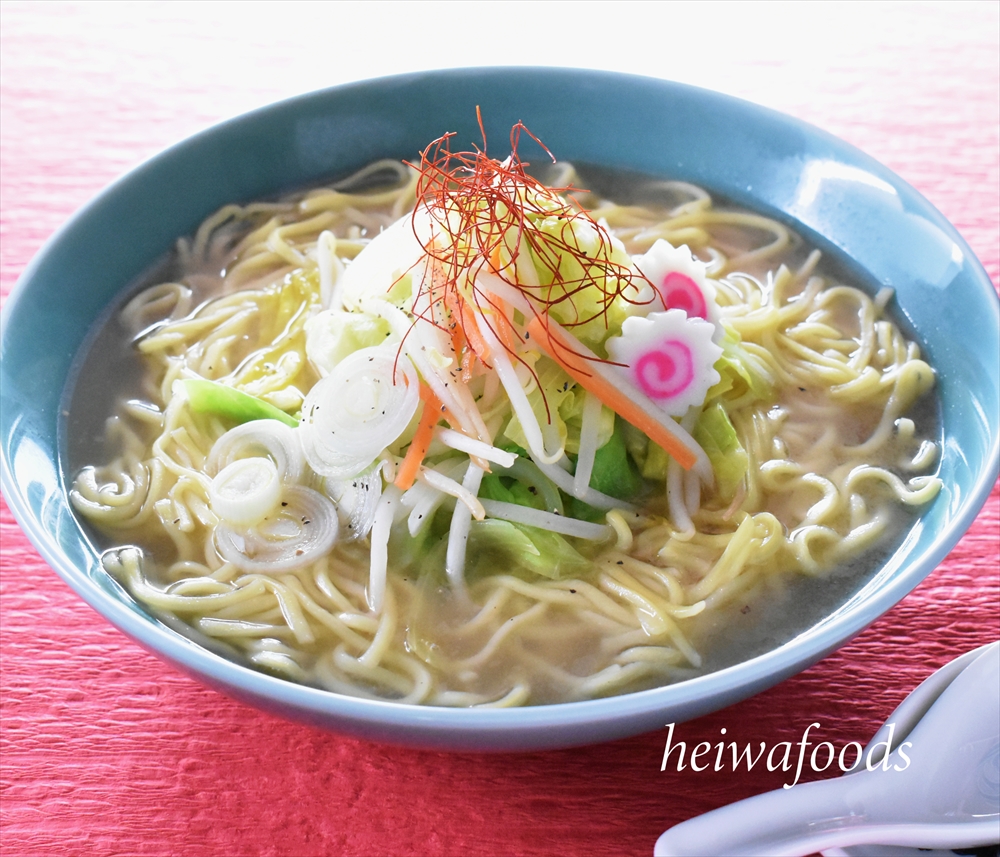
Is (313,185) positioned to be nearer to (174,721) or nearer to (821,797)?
(174,721)

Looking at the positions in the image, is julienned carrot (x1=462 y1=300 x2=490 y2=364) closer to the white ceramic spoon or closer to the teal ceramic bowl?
the teal ceramic bowl

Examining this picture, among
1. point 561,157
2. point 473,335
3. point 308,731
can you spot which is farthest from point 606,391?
point 561,157

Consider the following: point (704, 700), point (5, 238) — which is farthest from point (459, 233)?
point (5, 238)

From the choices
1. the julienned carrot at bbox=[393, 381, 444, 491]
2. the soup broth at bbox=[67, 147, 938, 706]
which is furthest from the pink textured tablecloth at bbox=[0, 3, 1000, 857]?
the julienned carrot at bbox=[393, 381, 444, 491]

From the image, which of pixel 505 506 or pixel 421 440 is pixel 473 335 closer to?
pixel 421 440

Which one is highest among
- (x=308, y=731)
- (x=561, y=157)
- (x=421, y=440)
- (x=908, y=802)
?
(x=561, y=157)

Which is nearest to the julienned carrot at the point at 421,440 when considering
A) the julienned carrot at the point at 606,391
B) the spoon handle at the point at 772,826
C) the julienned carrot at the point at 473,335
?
the julienned carrot at the point at 473,335
